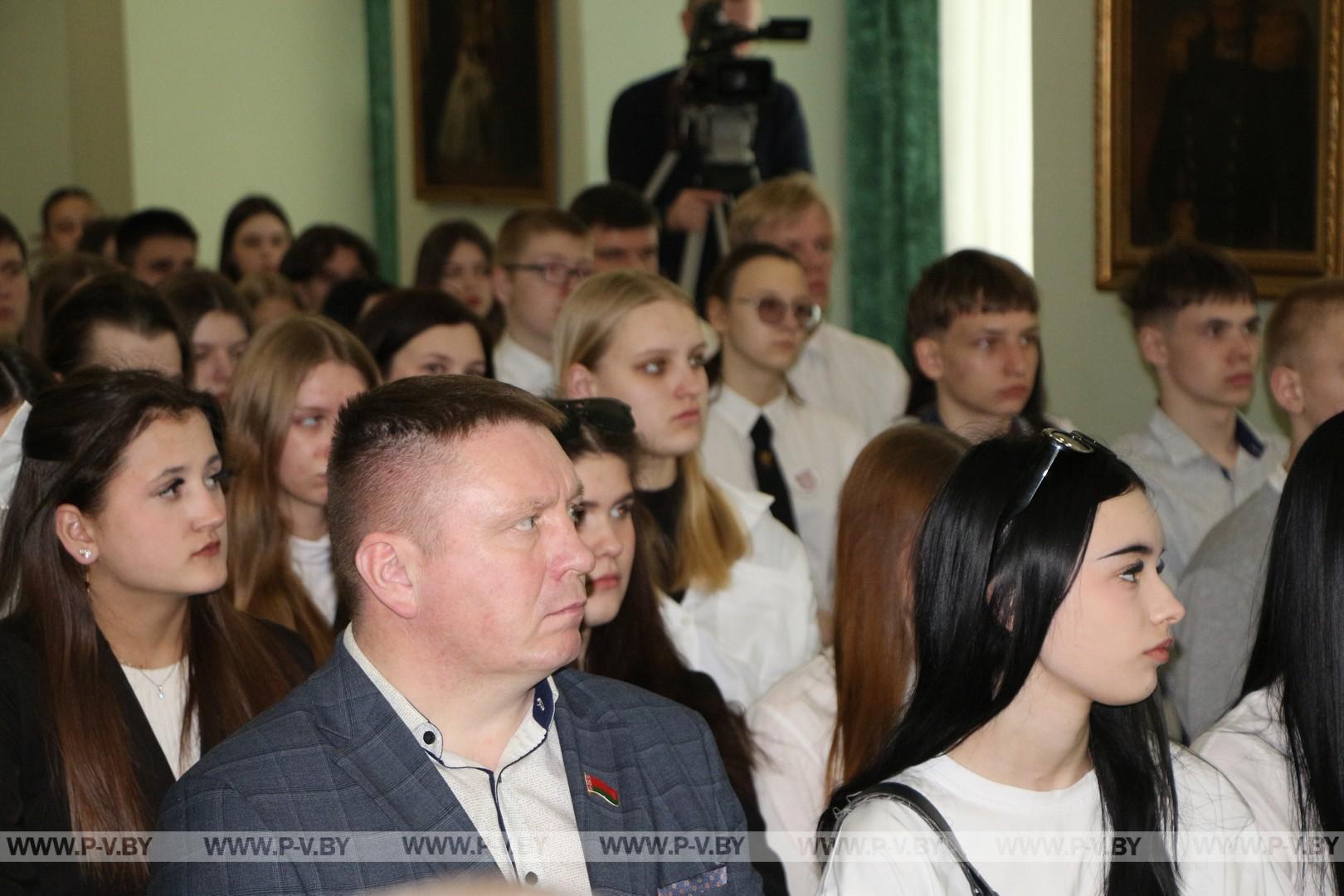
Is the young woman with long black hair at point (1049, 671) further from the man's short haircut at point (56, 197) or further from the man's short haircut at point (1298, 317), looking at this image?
the man's short haircut at point (56, 197)

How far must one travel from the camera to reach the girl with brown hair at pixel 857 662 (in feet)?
8.48

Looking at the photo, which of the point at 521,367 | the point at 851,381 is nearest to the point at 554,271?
the point at 521,367

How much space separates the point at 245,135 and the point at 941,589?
8.29m

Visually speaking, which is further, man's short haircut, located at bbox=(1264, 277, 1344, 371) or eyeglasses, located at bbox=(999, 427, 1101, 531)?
man's short haircut, located at bbox=(1264, 277, 1344, 371)

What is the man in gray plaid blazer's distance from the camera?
5.67 feet

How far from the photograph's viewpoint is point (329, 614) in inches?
137

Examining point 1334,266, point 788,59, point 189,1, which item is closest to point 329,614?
point 1334,266

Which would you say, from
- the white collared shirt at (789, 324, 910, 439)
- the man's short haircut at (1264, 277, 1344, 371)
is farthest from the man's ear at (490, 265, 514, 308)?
the man's short haircut at (1264, 277, 1344, 371)

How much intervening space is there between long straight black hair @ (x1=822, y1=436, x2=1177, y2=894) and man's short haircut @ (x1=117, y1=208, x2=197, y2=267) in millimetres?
5454

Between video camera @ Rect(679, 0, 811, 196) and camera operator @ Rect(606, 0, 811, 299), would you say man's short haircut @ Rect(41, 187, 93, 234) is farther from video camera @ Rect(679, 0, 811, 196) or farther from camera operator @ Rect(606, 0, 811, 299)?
video camera @ Rect(679, 0, 811, 196)

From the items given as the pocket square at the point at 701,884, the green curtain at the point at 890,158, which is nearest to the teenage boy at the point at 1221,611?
the pocket square at the point at 701,884

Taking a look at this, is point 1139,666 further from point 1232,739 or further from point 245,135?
point 245,135

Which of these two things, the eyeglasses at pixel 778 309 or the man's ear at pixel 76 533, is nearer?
the man's ear at pixel 76 533

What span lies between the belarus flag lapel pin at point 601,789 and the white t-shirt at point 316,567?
173 centimetres
